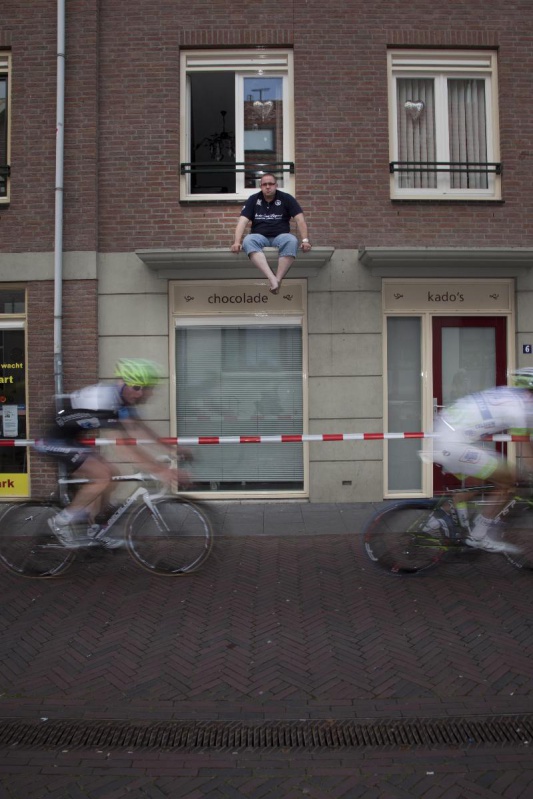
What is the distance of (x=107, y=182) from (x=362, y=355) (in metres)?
4.41

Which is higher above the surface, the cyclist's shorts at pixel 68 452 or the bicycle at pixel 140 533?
the cyclist's shorts at pixel 68 452

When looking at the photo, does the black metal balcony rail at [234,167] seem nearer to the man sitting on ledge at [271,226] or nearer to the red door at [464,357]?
the man sitting on ledge at [271,226]

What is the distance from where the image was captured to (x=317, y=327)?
977cm

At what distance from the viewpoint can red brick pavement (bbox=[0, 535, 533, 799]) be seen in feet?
10.3

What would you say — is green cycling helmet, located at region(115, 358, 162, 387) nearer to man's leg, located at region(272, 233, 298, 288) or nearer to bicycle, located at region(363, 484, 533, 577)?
bicycle, located at region(363, 484, 533, 577)

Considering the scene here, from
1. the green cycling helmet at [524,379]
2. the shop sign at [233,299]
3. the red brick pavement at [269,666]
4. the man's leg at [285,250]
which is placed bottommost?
the red brick pavement at [269,666]

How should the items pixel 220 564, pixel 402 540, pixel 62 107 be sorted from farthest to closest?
pixel 62 107, pixel 220 564, pixel 402 540

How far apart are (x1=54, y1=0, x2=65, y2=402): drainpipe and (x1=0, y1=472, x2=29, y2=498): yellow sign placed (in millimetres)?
1496

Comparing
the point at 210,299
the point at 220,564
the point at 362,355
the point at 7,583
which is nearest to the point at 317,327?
the point at 362,355

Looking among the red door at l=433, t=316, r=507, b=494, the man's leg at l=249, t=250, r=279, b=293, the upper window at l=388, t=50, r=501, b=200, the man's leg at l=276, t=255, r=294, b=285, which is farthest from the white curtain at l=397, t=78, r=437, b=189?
Result: the man's leg at l=249, t=250, r=279, b=293

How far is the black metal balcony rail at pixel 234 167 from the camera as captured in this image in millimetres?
9945

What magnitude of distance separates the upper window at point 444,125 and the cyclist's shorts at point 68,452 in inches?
246

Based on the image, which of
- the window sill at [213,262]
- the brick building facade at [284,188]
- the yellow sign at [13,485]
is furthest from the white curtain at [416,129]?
the yellow sign at [13,485]

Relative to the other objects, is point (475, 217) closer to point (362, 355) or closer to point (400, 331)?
point (400, 331)
